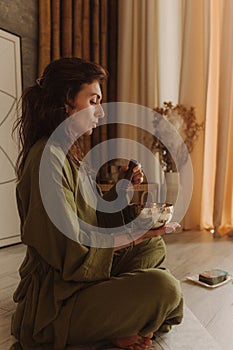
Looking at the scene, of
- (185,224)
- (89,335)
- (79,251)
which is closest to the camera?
(79,251)

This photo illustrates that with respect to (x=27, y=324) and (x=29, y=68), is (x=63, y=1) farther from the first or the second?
(x=27, y=324)

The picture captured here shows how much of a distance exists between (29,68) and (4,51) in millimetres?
272

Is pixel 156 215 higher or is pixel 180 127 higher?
pixel 180 127

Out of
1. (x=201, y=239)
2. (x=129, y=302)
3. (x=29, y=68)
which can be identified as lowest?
(x=201, y=239)

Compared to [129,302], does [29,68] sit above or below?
above

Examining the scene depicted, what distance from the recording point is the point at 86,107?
127 centimetres

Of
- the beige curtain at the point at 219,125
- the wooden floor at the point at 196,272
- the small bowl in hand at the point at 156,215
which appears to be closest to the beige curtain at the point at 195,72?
the beige curtain at the point at 219,125

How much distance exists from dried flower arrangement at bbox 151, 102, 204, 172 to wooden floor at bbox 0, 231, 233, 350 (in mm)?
→ 635

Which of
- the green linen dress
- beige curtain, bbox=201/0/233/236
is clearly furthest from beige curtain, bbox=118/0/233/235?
the green linen dress

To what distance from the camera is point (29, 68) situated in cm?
282

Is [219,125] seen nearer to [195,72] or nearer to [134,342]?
[195,72]

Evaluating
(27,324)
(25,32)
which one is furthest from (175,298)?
(25,32)

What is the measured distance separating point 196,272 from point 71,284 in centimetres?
113

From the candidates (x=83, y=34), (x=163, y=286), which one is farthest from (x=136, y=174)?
(x=83, y=34)
